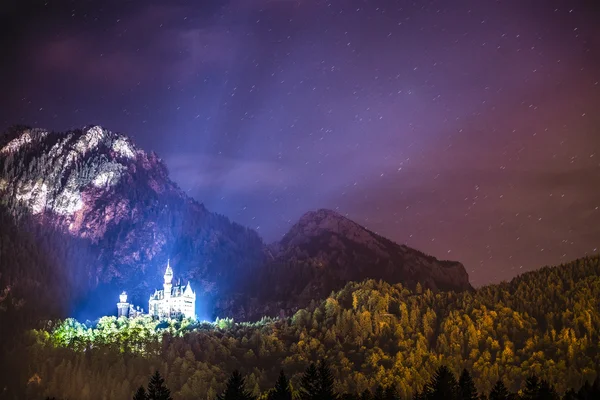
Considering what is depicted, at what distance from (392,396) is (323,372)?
29.5m

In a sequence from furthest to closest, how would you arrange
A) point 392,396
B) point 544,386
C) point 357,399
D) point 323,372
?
1. point 357,399
2. point 392,396
3. point 544,386
4. point 323,372

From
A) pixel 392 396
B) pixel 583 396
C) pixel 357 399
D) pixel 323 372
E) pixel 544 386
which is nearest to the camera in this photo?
pixel 583 396

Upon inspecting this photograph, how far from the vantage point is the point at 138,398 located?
11512cm

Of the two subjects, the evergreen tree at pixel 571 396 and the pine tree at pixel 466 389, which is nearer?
the evergreen tree at pixel 571 396

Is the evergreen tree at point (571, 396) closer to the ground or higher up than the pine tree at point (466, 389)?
closer to the ground

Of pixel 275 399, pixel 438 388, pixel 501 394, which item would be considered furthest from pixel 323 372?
pixel 501 394

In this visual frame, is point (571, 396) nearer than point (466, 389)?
Yes

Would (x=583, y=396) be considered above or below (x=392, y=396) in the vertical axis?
below

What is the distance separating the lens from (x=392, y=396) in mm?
136000

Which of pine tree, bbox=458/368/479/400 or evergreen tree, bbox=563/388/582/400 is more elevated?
pine tree, bbox=458/368/479/400

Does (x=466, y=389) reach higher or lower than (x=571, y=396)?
higher

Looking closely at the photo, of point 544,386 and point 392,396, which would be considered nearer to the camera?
point 544,386

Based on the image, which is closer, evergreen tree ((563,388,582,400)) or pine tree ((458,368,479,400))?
evergreen tree ((563,388,582,400))

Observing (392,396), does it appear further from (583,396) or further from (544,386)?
(583,396)
